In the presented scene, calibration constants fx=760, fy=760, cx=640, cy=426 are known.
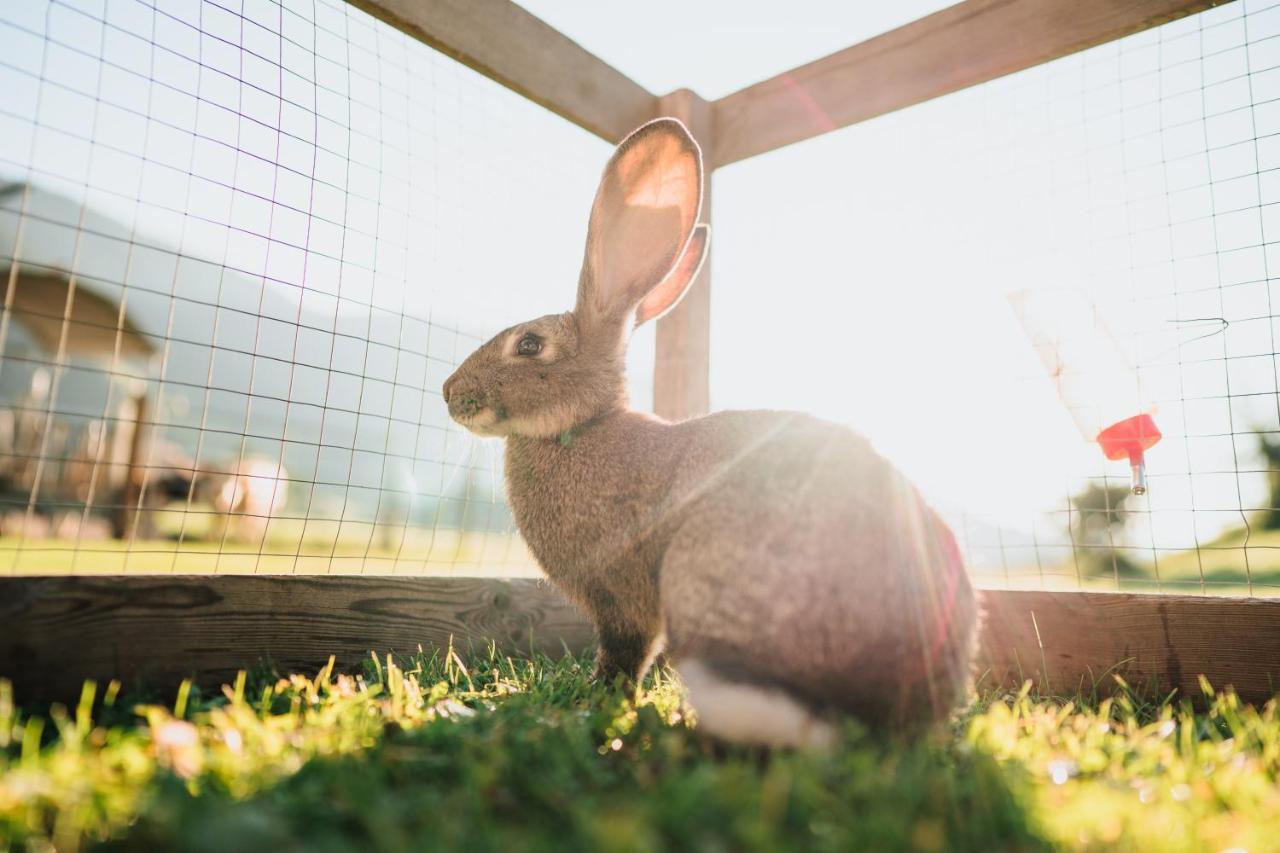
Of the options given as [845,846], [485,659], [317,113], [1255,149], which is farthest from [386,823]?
[1255,149]

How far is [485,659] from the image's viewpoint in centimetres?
323

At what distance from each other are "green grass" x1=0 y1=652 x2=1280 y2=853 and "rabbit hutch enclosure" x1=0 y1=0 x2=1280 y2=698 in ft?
2.72

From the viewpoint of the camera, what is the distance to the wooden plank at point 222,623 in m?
2.11

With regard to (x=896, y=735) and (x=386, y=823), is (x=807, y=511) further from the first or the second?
(x=386, y=823)

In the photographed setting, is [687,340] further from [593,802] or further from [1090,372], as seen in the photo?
[593,802]

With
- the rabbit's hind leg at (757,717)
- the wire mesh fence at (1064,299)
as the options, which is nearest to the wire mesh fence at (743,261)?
the wire mesh fence at (1064,299)

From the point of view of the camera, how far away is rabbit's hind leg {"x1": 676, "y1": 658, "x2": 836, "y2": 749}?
1822mm

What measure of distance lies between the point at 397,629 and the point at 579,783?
165cm

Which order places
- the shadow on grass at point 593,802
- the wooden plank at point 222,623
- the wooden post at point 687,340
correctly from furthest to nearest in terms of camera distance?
the wooden post at point 687,340 < the wooden plank at point 222,623 < the shadow on grass at point 593,802

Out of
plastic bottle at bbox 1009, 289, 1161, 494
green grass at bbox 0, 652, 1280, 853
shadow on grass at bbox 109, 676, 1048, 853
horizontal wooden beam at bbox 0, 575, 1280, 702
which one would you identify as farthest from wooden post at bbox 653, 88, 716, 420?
shadow on grass at bbox 109, 676, 1048, 853

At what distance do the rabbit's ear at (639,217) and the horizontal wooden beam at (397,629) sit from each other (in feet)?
4.52

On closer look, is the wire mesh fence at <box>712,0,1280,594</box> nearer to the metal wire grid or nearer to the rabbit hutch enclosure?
the rabbit hutch enclosure

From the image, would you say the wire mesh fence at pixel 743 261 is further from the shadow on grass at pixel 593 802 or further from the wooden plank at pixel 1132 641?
the shadow on grass at pixel 593 802

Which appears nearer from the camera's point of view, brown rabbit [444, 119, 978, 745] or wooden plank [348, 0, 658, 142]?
brown rabbit [444, 119, 978, 745]
